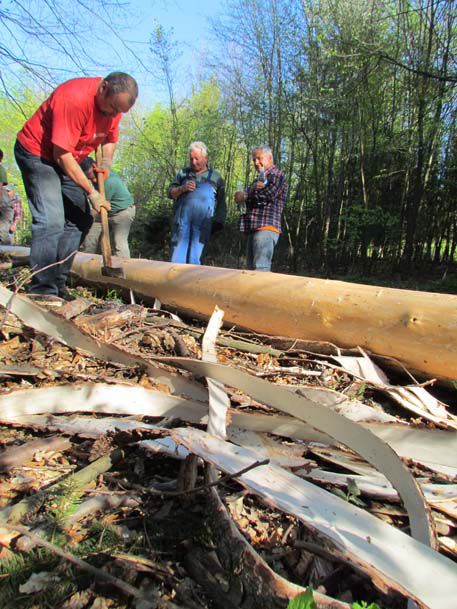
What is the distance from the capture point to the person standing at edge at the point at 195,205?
16.1ft

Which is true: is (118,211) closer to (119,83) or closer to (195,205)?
(195,205)

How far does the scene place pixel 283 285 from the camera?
2662 mm

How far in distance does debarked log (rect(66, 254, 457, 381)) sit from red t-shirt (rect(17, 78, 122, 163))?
4.25ft

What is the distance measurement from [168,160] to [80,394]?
16.2 m

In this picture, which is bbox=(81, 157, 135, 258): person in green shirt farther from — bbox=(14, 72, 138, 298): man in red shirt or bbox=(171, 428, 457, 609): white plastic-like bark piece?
bbox=(171, 428, 457, 609): white plastic-like bark piece

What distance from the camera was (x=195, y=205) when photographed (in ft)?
16.1

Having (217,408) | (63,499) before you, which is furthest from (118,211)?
(63,499)

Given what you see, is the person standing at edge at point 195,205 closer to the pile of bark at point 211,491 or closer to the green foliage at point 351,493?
the pile of bark at point 211,491

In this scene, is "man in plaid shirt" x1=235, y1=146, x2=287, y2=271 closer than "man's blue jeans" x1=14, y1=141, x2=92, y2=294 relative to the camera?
No

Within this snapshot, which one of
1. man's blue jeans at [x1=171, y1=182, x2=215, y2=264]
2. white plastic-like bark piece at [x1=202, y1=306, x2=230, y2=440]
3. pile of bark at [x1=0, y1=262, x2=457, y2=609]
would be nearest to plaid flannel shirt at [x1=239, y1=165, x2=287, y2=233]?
man's blue jeans at [x1=171, y1=182, x2=215, y2=264]

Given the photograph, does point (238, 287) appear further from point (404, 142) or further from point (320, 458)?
point (404, 142)

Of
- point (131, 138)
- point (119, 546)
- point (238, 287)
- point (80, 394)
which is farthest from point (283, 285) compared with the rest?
point (131, 138)

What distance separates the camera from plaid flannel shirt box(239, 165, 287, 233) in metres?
4.23

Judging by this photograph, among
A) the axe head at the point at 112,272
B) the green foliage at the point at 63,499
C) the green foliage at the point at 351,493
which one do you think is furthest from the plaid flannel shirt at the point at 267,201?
the green foliage at the point at 63,499
